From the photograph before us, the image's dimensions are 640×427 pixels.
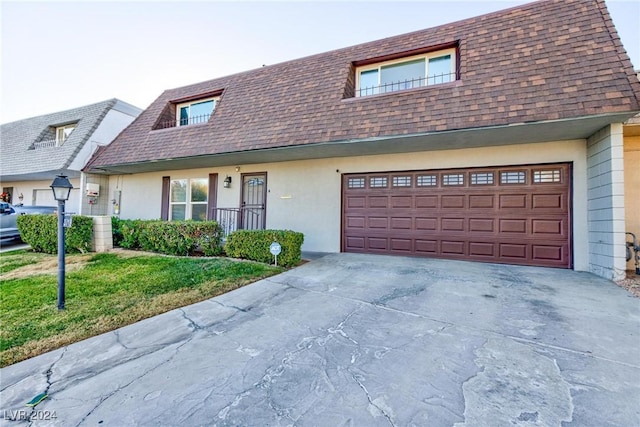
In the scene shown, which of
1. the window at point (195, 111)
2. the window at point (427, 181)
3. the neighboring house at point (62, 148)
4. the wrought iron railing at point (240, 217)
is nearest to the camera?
the window at point (427, 181)

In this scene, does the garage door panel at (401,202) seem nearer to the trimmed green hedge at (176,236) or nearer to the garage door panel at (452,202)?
the garage door panel at (452,202)

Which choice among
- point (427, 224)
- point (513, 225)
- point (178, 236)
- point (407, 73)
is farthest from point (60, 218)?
point (513, 225)

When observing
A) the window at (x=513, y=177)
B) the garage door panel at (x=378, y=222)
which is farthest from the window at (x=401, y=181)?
the window at (x=513, y=177)

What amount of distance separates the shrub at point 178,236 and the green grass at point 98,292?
0.53m

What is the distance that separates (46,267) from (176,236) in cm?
251

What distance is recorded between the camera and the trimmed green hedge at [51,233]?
7.29 meters

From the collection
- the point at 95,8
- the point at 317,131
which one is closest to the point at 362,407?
the point at 317,131

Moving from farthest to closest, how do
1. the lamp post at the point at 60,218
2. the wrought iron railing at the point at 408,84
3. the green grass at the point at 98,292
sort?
the wrought iron railing at the point at 408,84 < the lamp post at the point at 60,218 < the green grass at the point at 98,292

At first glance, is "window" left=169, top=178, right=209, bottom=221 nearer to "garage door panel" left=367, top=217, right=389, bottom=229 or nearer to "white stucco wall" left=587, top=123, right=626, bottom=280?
"garage door panel" left=367, top=217, right=389, bottom=229

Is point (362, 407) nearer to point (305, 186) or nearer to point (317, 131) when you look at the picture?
point (317, 131)

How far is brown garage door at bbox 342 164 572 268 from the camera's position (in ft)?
19.5

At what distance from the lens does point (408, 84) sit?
704 centimetres

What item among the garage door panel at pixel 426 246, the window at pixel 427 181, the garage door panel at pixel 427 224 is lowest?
the garage door panel at pixel 426 246

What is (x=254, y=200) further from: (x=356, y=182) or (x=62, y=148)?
(x=62, y=148)
